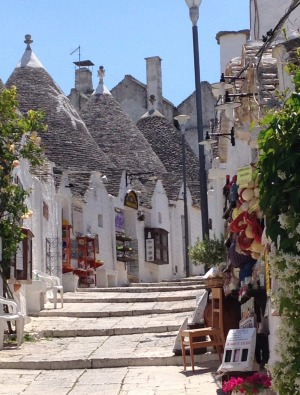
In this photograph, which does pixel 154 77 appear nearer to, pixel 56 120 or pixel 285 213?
pixel 56 120

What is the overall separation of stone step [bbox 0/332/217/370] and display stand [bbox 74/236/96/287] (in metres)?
11.1

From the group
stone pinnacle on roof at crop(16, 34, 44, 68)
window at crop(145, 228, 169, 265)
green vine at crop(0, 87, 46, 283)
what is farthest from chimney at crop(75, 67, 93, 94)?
green vine at crop(0, 87, 46, 283)

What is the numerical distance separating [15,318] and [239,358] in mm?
5275

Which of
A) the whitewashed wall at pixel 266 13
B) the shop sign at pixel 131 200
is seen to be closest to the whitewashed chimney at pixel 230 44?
the whitewashed wall at pixel 266 13

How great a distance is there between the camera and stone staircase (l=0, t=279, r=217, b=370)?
486 inches

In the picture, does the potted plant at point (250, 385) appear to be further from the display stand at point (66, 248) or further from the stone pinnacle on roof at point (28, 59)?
the stone pinnacle on roof at point (28, 59)

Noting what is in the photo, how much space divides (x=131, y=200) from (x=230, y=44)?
1057 cm

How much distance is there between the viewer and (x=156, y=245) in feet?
105

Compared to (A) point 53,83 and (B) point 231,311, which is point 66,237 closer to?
(A) point 53,83

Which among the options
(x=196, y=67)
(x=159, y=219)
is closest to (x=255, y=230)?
(x=196, y=67)

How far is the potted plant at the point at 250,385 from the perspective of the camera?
8.12 metres

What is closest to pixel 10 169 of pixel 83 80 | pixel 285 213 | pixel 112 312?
pixel 112 312

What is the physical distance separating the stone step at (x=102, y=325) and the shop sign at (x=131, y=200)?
45.4 feet

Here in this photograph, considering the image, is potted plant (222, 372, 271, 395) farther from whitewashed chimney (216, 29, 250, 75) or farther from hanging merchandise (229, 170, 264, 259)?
whitewashed chimney (216, 29, 250, 75)
